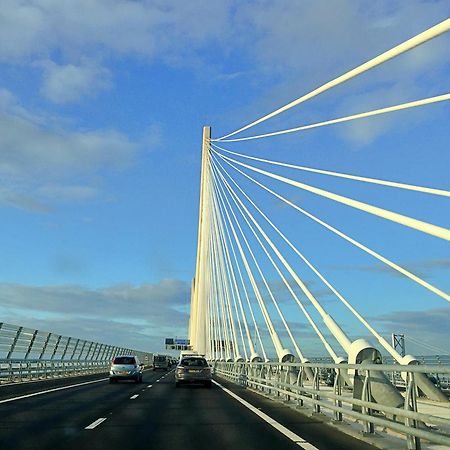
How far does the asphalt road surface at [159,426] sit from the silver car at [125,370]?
592 inches

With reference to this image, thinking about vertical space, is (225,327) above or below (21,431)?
above

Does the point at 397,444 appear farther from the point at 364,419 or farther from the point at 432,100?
the point at 432,100

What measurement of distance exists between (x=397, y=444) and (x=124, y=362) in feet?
89.8

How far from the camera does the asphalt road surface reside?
1020cm

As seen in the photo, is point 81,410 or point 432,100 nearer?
point 432,100

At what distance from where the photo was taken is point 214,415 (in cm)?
1538

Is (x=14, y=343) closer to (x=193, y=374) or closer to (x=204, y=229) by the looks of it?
(x=193, y=374)

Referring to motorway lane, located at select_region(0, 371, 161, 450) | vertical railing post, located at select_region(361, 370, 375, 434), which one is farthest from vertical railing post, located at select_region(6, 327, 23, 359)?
vertical railing post, located at select_region(361, 370, 375, 434)

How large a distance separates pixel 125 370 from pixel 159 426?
22.6m

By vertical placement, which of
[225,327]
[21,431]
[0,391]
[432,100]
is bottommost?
[21,431]

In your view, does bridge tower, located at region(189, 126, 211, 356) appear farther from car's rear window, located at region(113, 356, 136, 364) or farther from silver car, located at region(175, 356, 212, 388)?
silver car, located at region(175, 356, 212, 388)

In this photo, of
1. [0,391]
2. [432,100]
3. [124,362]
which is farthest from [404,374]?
[124,362]

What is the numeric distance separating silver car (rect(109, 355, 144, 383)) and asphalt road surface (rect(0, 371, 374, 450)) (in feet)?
49.3

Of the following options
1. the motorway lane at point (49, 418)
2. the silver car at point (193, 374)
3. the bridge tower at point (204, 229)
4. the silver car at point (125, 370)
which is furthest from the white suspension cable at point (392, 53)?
the bridge tower at point (204, 229)
